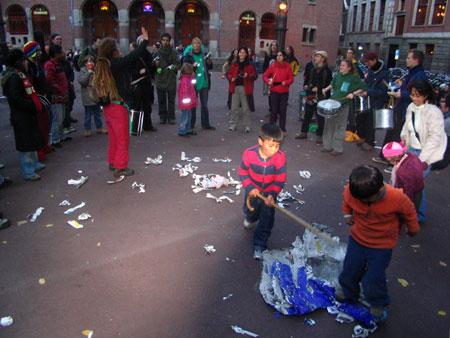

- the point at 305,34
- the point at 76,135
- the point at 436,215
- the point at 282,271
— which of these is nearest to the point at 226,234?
the point at 282,271

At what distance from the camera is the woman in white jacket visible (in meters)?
4.21

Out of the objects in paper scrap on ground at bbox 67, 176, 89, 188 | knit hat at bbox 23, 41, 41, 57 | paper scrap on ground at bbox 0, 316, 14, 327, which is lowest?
paper scrap on ground at bbox 0, 316, 14, 327

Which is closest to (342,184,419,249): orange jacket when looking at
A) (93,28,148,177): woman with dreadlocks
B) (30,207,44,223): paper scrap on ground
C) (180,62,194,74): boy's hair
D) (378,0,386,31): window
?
(30,207,44,223): paper scrap on ground

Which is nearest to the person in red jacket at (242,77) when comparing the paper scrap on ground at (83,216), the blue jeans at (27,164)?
the blue jeans at (27,164)

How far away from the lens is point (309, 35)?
35000mm

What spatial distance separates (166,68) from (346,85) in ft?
14.3

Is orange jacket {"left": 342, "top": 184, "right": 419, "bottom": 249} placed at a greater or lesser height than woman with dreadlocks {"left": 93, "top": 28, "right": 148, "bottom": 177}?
lesser

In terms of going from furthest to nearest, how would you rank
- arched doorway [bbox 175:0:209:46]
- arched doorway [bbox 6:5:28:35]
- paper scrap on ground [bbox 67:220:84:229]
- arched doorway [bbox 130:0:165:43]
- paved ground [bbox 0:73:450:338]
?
arched doorway [bbox 175:0:209:46] → arched doorway [bbox 130:0:165:43] → arched doorway [bbox 6:5:28:35] → paper scrap on ground [bbox 67:220:84:229] → paved ground [bbox 0:73:450:338]

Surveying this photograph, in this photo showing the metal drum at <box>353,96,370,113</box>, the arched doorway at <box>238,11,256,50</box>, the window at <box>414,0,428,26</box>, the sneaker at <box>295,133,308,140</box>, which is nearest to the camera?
the metal drum at <box>353,96,370,113</box>

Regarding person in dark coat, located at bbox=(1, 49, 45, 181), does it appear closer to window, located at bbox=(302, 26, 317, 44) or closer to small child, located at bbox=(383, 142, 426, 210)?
small child, located at bbox=(383, 142, 426, 210)

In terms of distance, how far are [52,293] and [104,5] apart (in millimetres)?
35211

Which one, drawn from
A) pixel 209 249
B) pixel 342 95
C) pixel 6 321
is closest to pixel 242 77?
pixel 342 95

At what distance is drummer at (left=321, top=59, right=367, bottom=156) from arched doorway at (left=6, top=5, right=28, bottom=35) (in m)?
33.8

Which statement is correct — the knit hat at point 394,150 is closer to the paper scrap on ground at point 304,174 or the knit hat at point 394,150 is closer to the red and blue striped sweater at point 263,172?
the red and blue striped sweater at point 263,172
